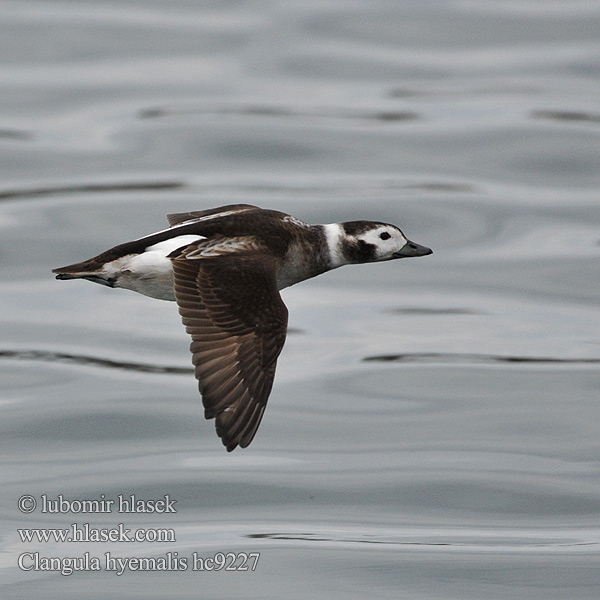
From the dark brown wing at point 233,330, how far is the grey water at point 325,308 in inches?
81.6

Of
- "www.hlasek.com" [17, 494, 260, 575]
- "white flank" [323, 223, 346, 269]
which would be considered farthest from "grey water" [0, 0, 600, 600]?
"white flank" [323, 223, 346, 269]

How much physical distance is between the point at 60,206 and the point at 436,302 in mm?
4435

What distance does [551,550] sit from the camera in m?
8.36

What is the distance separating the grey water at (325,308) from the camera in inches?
330

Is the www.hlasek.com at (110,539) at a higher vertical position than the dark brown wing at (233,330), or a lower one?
lower

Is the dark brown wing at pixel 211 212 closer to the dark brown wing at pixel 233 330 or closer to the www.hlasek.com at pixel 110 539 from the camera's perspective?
the dark brown wing at pixel 233 330

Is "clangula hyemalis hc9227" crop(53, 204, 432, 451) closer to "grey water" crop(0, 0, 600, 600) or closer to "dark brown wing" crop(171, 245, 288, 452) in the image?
"dark brown wing" crop(171, 245, 288, 452)

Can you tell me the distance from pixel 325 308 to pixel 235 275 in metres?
6.32

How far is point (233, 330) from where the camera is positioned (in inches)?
250

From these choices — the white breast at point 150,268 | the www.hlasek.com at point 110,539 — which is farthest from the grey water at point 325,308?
the white breast at point 150,268

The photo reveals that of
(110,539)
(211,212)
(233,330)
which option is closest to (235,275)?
(233,330)

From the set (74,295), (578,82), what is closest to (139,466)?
(74,295)

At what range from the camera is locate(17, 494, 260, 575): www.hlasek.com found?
26.4ft

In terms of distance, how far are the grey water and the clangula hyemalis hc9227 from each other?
1.98 metres
